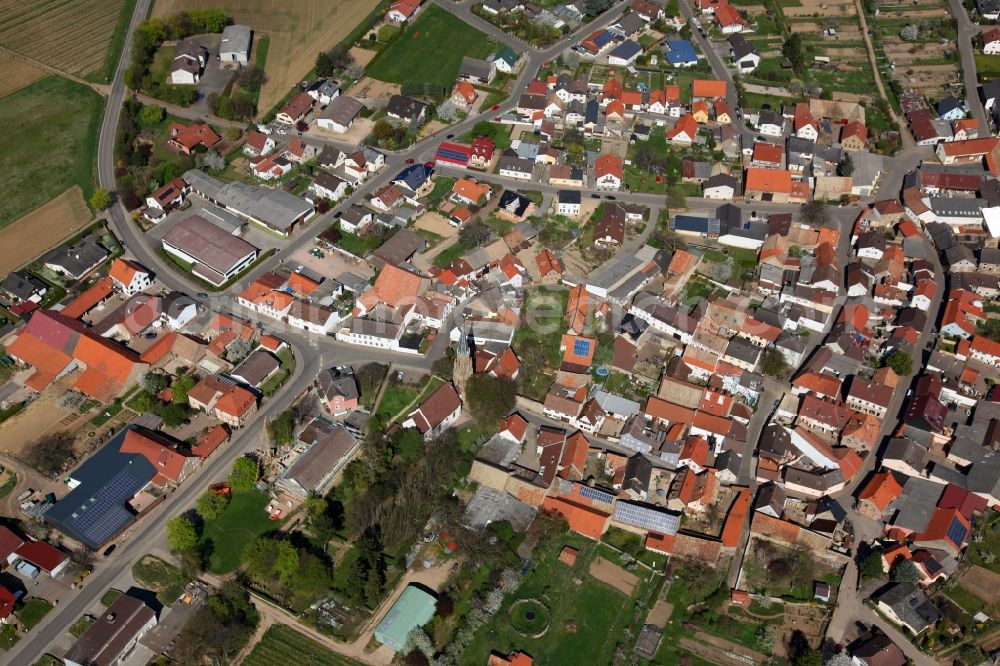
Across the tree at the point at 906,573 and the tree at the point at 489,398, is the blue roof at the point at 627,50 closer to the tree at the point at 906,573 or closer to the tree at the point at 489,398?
the tree at the point at 489,398

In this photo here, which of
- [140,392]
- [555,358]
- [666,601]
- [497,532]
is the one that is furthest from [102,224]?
[666,601]

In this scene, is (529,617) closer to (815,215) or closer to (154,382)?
(154,382)

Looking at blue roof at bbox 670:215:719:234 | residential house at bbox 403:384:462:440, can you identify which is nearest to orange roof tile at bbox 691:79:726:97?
blue roof at bbox 670:215:719:234

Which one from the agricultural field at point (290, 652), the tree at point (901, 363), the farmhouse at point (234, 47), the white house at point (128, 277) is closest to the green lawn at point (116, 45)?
the farmhouse at point (234, 47)

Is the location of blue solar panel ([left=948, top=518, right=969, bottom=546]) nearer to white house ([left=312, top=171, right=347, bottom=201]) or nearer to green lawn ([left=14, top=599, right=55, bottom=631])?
green lawn ([left=14, top=599, right=55, bottom=631])

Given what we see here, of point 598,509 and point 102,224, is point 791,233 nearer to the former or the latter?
point 598,509

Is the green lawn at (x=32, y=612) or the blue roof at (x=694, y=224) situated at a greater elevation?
the green lawn at (x=32, y=612)
